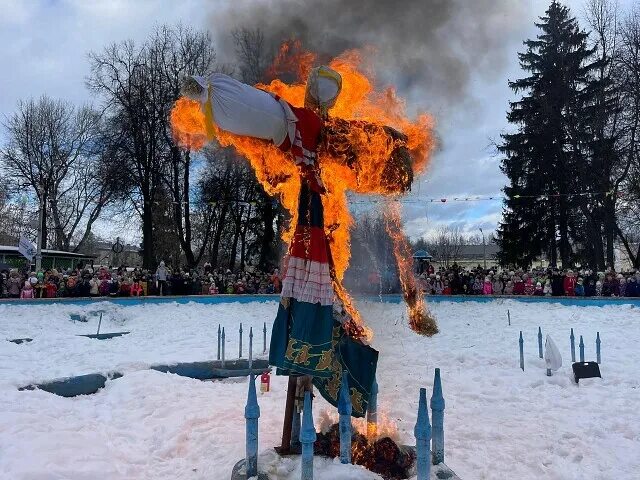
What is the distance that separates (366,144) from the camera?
4934mm

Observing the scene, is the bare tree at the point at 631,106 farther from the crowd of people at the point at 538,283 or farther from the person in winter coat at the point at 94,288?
the person in winter coat at the point at 94,288

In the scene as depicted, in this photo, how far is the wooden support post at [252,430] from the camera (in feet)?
15.1

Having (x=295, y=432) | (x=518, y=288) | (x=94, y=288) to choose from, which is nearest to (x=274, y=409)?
(x=295, y=432)

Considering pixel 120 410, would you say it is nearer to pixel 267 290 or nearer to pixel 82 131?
pixel 267 290

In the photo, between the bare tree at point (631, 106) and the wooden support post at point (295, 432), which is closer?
the wooden support post at point (295, 432)

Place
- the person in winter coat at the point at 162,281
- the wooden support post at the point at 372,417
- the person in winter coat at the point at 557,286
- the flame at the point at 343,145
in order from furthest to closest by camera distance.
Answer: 1. the person in winter coat at the point at 162,281
2. the person in winter coat at the point at 557,286
3. the wooden support post at the point at 372,417
4. the flame at the point at 343,145

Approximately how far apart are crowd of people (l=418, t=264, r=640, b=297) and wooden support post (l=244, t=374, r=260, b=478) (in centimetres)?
1476

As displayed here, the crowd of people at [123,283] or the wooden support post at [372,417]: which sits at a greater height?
the crowd of people at [123,283]

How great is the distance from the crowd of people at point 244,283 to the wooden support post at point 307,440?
48.6 feet

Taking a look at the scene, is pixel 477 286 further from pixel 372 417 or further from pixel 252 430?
pixel 252 430

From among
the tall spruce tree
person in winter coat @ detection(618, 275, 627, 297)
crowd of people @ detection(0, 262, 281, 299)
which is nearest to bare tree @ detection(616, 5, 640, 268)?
the tall spruce tree

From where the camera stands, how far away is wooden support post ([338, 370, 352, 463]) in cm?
462

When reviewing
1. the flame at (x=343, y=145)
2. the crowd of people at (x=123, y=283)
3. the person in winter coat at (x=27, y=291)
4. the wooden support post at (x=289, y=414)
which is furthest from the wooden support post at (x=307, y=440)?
the person in winter coat at (x=27, y=291)

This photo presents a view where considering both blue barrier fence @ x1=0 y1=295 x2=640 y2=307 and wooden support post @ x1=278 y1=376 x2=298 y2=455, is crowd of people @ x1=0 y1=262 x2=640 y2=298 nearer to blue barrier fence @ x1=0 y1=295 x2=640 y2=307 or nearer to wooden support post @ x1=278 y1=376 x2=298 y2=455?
blue barrier fence @ x1=0 y1=295 x2=640 y2=307
